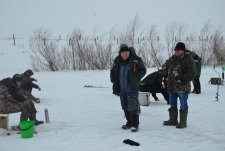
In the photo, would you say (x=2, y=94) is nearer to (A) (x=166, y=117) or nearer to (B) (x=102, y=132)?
(B) (x=102, y=132)

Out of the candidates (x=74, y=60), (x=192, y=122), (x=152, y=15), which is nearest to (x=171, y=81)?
(x=192, y=122)

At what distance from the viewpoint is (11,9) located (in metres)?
57.8

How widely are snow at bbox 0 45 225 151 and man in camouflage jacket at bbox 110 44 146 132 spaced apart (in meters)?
0.43

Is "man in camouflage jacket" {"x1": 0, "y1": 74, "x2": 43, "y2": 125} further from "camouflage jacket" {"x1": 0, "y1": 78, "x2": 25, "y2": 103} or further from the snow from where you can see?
the snow

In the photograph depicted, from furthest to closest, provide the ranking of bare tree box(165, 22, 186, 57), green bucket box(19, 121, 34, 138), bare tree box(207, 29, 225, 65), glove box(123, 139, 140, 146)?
bare tree box(165, 22, 186, 57)
bare tree box(207, 29, 225, 65)
green bucket box(19, 121, 34, 138)
glove box(123, 139, 140, 146)

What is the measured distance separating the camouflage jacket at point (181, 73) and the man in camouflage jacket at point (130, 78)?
0.67m

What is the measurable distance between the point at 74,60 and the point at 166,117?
43.3ft

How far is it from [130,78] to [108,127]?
1229 mm

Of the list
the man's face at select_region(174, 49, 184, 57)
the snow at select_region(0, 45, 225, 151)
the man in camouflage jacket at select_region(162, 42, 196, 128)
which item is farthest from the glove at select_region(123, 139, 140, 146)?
the man's face at select_region(174, 49, 184, 57)

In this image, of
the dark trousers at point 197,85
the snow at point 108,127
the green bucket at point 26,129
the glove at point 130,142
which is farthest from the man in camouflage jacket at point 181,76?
the dark trousers at point 197,85

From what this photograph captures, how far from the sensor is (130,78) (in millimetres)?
6695

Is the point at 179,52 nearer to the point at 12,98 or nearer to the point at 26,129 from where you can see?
the point at 26,129

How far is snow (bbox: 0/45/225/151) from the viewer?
5.93 metres

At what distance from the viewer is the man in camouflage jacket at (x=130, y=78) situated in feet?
21.9
